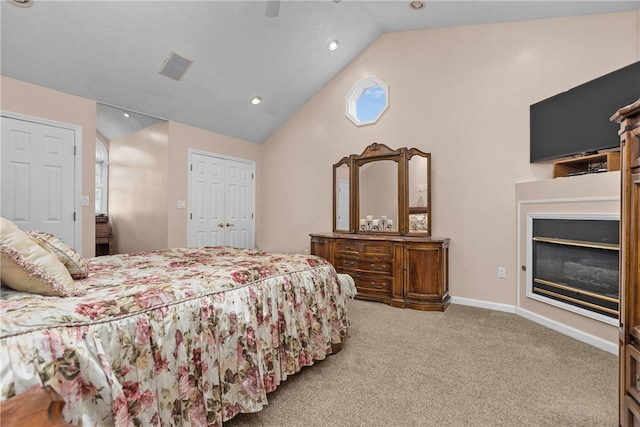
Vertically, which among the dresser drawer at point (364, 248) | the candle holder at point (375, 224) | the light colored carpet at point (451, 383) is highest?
the candle holder at point (375, 224)

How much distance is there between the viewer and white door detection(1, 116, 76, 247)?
3.10m

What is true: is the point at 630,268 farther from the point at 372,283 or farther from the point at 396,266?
the point at 372,283

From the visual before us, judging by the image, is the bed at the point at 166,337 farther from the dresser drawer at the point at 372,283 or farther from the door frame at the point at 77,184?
the door frame at the point at 77,184

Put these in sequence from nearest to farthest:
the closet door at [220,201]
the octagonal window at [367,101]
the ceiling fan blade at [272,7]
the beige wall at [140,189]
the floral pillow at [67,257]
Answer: the floral pillow at [67,257] < the ceiling fan blade at [272,7] < the octagonal window at [367,101] < the beige wall at [140,189] < the closet door at [220,201]

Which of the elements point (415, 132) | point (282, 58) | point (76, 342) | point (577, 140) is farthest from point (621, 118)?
point (282, 58)

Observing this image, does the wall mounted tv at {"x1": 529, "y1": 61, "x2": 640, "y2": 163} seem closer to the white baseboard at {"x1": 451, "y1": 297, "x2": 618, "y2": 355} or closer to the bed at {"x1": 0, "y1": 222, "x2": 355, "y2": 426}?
the white baseboard at {"x1": 451, "y1": 297, "x2": 618, "y2": 355}

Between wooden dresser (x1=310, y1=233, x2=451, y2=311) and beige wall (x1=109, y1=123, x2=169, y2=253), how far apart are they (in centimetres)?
245

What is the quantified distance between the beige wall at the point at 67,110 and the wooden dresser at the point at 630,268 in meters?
4.52

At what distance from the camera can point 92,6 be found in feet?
8.94

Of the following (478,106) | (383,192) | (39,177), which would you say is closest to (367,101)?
(383,192)

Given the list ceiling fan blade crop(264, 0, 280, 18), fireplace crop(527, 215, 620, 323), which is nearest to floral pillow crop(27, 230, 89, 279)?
ceiling fan blade crop(264, 0, 280, 18)

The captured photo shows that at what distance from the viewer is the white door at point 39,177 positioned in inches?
122

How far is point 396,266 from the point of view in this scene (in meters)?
3.72

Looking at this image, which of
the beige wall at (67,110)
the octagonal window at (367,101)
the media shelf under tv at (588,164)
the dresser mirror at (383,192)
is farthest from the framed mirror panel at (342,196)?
the beige wall at (67,110)
